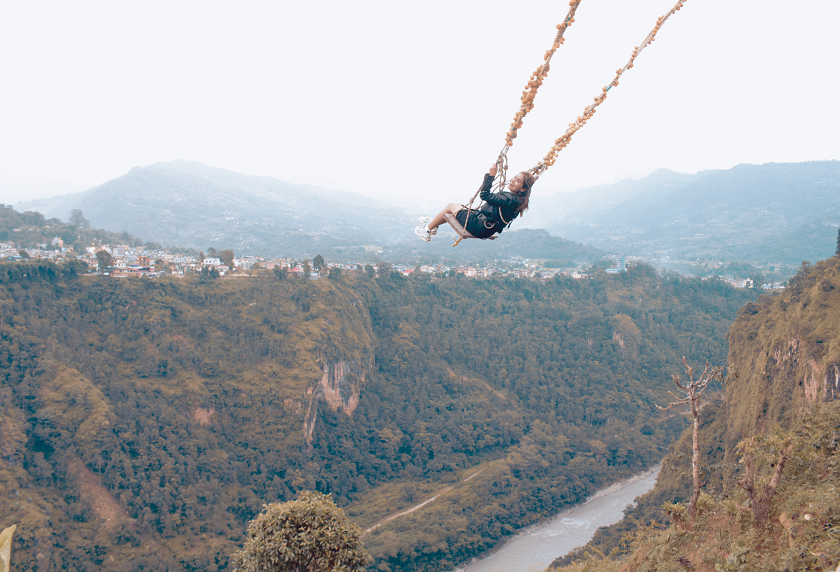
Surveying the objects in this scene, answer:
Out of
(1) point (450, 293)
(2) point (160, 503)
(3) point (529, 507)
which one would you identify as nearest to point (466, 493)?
(3) point (529, 507)

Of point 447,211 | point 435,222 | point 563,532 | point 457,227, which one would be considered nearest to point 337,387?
point 563,532

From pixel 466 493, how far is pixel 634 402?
21733 millimetres

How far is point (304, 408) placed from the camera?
36.0 metres

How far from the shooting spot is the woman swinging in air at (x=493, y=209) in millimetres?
4488

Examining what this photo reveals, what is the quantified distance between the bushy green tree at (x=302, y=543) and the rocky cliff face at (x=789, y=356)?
666 inches

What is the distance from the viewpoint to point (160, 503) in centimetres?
2708

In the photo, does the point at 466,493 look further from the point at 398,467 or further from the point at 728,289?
the point at 728,289

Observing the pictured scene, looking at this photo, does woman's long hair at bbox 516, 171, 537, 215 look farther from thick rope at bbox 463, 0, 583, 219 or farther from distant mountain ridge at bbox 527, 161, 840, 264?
distant mountain ridge at bbox 527, 161, 840, 264

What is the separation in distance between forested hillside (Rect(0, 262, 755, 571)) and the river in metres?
0.88

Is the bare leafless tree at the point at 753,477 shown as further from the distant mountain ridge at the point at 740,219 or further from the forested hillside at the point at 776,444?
the distant mountain ridge at the point at 740,219

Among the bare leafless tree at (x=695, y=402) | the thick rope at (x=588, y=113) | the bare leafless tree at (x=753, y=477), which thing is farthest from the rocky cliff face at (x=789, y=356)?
the thick rope at (x=588, y=113)

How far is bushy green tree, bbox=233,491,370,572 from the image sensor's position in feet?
34.3

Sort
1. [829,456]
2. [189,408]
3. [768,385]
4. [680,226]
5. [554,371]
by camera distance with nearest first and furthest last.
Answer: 1. [829,456]
2. [768,385]
3. [189,408]
4. [554,371]
5. [680,226]

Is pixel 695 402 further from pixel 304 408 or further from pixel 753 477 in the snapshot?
pixel 304 408
